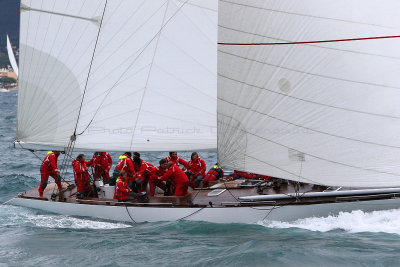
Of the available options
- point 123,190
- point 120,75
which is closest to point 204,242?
point 123,190

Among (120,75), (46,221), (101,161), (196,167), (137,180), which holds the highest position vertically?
(120,75)

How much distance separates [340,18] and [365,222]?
336cm

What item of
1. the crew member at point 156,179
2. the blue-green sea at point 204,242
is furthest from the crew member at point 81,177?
the crew member at point 156,179

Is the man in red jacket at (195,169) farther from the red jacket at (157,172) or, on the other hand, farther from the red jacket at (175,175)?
the red jacket at (175,175)

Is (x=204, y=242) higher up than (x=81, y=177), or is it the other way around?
(x=81, y=177)

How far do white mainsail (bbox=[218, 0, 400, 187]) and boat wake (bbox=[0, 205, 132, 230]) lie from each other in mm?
3104

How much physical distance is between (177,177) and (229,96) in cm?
257

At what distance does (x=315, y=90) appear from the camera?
9961mm

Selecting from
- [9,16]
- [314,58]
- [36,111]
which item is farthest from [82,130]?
[9,16]

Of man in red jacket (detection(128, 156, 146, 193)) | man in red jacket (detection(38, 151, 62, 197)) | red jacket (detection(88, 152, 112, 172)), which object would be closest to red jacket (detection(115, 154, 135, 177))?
man in red jacket (detection(128, 156, 146, 193))

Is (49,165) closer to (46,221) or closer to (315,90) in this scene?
(46,221)

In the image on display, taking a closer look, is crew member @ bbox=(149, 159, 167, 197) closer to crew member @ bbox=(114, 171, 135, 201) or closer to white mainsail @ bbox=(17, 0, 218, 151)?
white mainsail @ bbox=(17, 0, 218, 151)

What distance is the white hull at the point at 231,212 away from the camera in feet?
35.6

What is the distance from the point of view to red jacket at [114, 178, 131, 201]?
12211 mm
